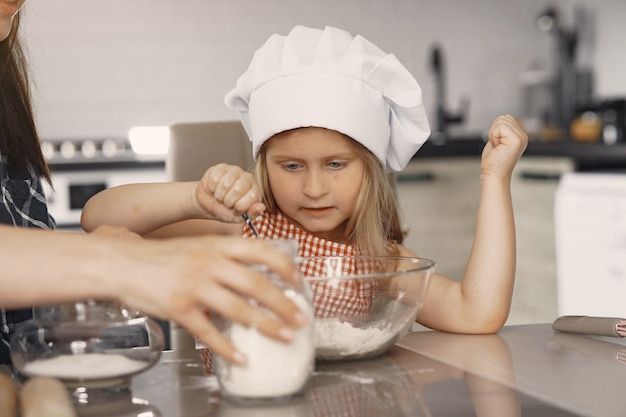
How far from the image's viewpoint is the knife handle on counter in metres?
0.96

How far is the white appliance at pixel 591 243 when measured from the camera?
9.59 feet

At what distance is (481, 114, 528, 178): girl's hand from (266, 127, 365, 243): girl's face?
247mm

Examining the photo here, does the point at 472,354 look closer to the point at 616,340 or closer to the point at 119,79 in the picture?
the point at 616,340

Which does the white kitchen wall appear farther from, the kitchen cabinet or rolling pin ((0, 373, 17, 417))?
rolling pin ((0, 373, 17, 417))

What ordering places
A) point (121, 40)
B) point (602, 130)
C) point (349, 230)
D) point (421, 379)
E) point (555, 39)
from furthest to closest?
point (555, 39) → point (121, 40) → point (602, 130) → point (349, 230) → point (421, 379)

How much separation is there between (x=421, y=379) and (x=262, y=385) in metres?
0.17

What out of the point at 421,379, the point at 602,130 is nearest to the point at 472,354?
the point at 421,379

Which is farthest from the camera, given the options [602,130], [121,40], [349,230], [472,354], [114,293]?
[121,40]

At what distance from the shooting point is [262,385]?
656 mm

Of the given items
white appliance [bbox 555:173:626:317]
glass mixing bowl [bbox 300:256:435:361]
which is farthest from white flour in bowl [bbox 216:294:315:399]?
white appliance [bbox 555:173:626:317]

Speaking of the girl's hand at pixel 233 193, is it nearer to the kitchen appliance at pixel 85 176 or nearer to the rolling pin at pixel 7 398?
the rolling pin at pixel 7 398

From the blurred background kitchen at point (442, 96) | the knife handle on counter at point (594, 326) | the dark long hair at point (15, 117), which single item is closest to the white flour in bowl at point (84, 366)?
the knife handle on counter at point (594, 326)

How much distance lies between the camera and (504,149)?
1.19 metres

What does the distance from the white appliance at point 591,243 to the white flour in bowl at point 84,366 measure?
2480mm
